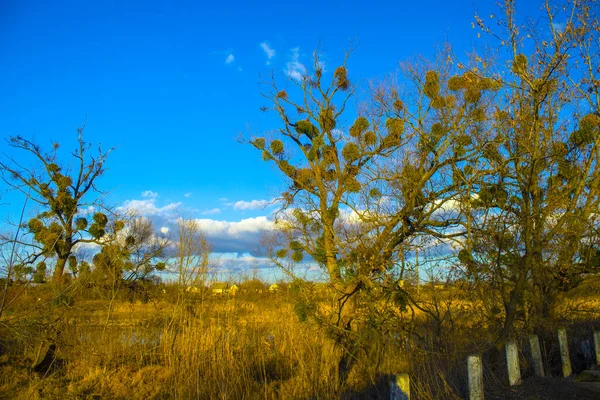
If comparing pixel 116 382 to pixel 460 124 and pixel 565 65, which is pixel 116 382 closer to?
pixel 460 124

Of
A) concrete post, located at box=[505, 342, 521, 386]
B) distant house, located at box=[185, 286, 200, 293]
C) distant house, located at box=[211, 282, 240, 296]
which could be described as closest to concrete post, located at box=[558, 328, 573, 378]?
concrete post, located at box=[505, 342, 521, 386]

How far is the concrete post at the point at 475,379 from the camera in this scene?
3727mm

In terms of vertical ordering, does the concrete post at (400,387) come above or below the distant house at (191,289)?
below

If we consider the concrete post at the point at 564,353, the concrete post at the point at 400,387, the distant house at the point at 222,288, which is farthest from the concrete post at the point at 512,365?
the distant house at the point at 222,288

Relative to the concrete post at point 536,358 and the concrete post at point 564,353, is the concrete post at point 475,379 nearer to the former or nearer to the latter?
the concrete post at point 536,358

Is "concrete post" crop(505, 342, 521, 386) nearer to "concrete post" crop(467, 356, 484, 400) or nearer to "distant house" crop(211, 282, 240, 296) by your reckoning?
"concrete post" crop(467, 356, 484, 400)

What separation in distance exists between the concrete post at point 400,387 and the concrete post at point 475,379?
97cm

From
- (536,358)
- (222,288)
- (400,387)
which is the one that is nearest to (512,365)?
(536,358)

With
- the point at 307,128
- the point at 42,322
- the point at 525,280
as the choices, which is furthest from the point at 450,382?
the point at 307,128

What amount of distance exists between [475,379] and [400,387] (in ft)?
3.43

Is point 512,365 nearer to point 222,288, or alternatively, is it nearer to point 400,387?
point 400,387

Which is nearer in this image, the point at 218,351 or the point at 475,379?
the point at 475,379

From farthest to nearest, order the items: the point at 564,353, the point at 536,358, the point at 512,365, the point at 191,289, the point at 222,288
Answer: the point at 222,288 < the point at 191,289 < the point at 564,353 < the point at 536,358 < the point at 512,365

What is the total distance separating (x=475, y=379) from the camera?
373 centimetres
